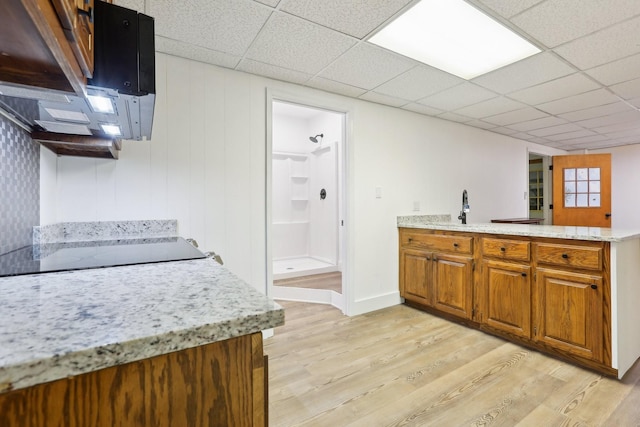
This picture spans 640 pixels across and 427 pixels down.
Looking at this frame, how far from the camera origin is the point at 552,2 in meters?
1.65

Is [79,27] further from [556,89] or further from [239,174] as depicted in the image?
[556,89]

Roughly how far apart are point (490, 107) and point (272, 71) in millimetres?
2437

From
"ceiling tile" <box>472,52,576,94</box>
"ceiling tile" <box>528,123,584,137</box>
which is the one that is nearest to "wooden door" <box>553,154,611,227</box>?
"ceiling tile" <box>528,123,584,137</box>

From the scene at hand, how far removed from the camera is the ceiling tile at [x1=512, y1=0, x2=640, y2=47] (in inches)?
65.5

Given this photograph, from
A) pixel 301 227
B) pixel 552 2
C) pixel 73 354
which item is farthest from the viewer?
pixel 301 227

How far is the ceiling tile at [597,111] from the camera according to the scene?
131 inches

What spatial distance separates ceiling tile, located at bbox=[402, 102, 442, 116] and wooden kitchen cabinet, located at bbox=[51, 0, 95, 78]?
298cm

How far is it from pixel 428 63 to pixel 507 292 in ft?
6.31

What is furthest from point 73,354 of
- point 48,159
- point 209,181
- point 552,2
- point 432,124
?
point 432,124

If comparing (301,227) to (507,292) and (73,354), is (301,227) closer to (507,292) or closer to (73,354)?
(507,292)

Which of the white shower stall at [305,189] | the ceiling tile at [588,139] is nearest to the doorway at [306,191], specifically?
the white shower stall at [305,189]

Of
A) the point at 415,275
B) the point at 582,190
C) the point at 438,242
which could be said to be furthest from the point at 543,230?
the point at 582,190

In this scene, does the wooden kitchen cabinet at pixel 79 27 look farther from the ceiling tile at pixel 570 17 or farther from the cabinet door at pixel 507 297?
the cabinet door at pixel 507 297

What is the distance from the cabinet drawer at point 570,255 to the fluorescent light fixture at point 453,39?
1.41m
